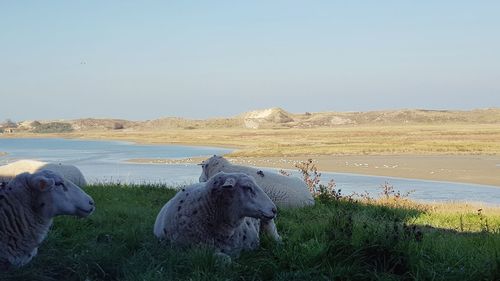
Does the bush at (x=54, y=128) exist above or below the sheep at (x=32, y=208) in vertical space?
below

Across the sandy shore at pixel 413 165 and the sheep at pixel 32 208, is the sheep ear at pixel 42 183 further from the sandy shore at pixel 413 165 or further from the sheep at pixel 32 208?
the sandy shore at pixel 413 165

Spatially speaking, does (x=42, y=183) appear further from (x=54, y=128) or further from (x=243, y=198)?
(x=54, y=128)

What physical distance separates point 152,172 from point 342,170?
402 inches

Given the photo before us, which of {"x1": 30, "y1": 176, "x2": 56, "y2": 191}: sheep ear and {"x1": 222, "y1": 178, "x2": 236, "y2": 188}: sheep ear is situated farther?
{"x1": 222, "y1": 178, "x2": 236, "y2": 188}: sheep ear

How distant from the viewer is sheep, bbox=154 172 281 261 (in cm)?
692

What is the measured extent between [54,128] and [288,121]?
206ft

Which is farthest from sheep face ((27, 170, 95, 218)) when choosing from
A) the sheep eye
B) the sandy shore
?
the sandy shore

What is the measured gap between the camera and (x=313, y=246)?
6.61 m

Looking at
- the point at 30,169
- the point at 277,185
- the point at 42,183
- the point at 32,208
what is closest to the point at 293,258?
the point at 42,183

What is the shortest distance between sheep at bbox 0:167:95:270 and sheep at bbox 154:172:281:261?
1163mm

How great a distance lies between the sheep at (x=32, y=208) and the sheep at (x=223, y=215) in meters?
1.16

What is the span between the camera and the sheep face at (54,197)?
21.5 ft

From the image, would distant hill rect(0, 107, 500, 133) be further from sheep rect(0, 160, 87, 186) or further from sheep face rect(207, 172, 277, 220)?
sheep face rect(207, 172, 277, 220)

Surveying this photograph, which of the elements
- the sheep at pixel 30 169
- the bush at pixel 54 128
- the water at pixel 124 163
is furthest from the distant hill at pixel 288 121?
the sheep at pixel 30 169
